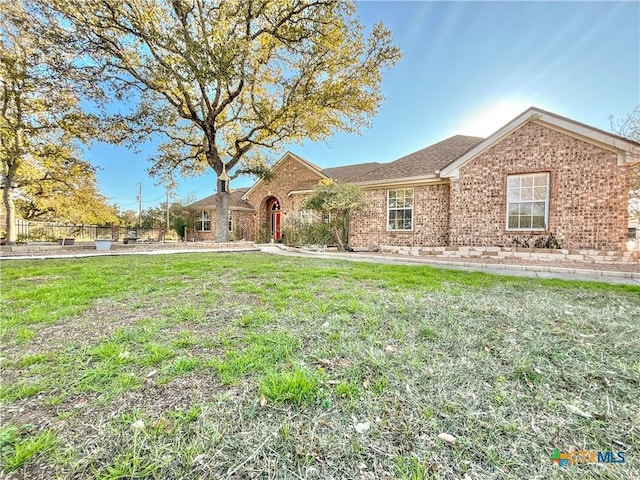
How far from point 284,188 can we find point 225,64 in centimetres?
963

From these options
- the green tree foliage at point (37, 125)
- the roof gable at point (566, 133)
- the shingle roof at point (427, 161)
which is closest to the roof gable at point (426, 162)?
the shingle roof at point (427, 161)

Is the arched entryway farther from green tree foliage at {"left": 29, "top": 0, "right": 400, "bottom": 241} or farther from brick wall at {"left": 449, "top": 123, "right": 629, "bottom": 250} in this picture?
brick wall at {"left": 449, "top": 123, "right": 629, "bottom": 250}

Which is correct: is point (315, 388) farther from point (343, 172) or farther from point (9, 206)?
point (9, 206)

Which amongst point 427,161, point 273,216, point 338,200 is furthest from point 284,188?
point 427,161

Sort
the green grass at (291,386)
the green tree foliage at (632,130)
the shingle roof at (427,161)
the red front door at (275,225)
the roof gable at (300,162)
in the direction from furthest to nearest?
the red front door at (275,225)
the roof gable at (300,162)
the green tree foliage at (632,130)
the shingle roof at (427,161)
the green grass at (291,386)

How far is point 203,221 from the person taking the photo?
75.6 feet

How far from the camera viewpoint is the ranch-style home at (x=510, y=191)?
28.6 feet

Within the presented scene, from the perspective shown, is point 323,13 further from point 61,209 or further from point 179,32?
point 61,209

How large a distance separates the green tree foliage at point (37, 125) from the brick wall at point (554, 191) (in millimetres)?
16374

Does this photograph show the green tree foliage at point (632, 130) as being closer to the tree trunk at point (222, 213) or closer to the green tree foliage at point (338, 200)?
the green tree foliage at point (338, 200)

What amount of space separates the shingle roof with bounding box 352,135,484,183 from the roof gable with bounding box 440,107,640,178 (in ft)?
5.01

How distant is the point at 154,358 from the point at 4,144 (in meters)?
16.5

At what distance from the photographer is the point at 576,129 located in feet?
29.1

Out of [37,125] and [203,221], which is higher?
[37,125]
